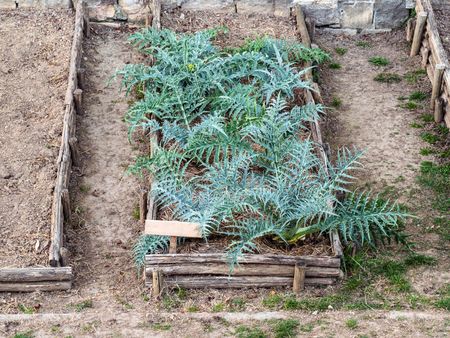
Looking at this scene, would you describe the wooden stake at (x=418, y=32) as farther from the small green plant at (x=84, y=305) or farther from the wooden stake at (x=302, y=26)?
the small green plant at (x=84, y=305)

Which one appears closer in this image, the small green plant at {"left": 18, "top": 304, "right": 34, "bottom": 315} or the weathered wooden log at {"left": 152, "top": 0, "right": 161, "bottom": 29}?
the small green plant at {"left": 18, "top": 304, "right": 34, "bottom": 315}

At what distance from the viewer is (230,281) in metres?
7.80

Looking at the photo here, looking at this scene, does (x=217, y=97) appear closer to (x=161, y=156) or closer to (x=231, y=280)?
(x=161, y=156)

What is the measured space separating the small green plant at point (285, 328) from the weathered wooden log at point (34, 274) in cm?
177

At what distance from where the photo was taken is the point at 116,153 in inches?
375

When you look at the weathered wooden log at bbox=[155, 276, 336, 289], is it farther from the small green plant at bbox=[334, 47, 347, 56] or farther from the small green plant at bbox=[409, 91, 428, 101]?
the small green plant at bbox=[334, 47, 347, 56]

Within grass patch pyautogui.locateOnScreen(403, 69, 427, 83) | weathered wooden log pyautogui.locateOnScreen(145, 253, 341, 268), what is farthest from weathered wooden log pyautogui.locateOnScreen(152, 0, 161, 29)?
weathered wooden log pyautogui.locateOnScreen(145, 253, 341, 268)

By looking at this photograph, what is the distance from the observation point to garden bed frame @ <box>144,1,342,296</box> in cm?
772

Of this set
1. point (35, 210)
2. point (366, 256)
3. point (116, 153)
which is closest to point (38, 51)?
point (116, 153)

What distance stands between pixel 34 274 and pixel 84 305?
489mm

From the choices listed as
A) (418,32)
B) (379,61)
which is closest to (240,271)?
(379,61)

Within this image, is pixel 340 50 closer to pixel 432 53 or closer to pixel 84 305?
pixel 432 53

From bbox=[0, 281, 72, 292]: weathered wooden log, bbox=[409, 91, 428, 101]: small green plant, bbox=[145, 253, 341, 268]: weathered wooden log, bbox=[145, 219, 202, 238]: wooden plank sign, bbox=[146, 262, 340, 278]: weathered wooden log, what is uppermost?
bbox=[409, 91, 428, 101]: small green plant

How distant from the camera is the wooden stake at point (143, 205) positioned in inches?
332
